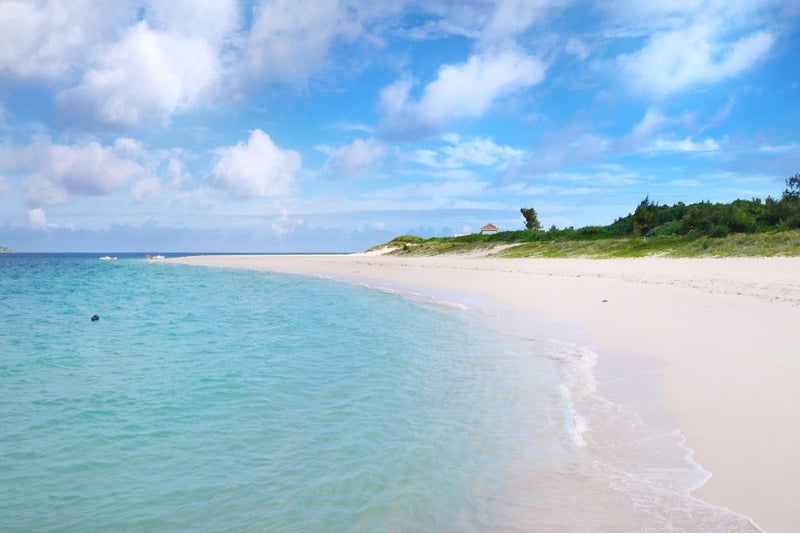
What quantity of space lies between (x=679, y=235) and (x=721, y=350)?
132 feet

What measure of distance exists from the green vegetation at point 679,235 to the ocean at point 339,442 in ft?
82.1

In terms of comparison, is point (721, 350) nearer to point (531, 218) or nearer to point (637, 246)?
point (637, 246)

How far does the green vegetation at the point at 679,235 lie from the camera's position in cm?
3184

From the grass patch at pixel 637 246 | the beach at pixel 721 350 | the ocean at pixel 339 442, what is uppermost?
the grass patch at pixel 637 246

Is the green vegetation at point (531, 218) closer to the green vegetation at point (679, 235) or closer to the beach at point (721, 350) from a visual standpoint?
the green vegetation at point (679, 235)

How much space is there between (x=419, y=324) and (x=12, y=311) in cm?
1860

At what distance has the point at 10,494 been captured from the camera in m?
5.04

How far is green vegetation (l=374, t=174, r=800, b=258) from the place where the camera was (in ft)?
104

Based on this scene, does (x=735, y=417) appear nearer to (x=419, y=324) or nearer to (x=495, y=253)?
(x=419, y=324)

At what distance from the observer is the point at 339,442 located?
6.10 metres

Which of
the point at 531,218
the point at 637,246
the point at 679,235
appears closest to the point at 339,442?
the point at 637,246

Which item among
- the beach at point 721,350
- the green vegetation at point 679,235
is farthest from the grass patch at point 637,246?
the beach at point 721,350

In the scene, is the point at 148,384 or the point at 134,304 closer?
the point at 148,384

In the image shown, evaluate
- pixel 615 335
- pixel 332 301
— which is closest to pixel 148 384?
pixel 615 335
